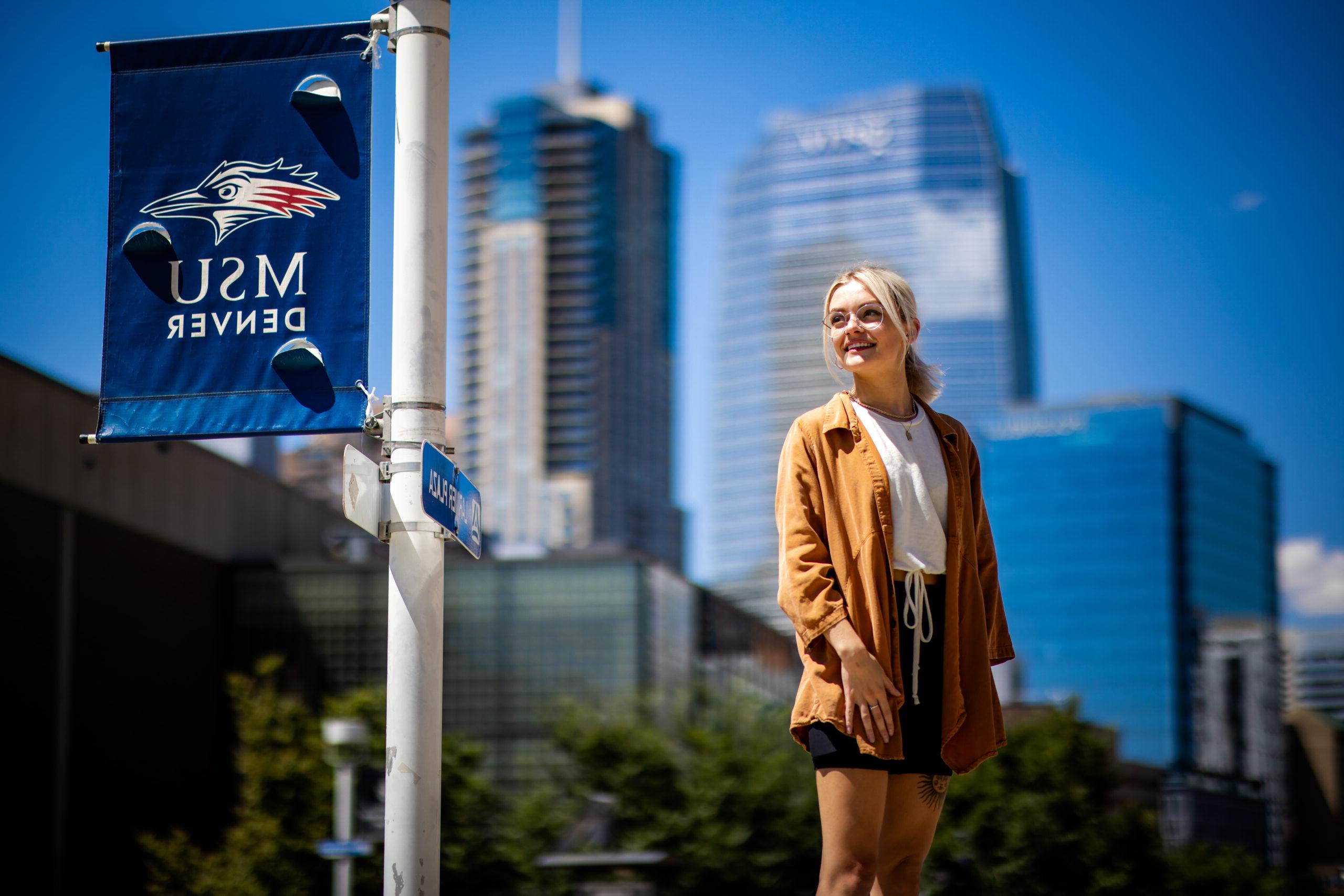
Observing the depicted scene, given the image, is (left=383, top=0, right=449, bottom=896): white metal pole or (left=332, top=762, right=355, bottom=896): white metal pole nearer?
(left=383, top=0, right=449, bottom=896): white metal pole

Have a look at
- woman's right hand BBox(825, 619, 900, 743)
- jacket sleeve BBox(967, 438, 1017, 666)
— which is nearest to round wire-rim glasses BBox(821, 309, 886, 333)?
jacket sleeve BBox(967, 438, 1017, 666)

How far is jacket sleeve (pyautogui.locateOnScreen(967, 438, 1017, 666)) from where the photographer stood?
15.8ft

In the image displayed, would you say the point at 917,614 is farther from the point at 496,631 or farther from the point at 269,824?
the point at 496,631

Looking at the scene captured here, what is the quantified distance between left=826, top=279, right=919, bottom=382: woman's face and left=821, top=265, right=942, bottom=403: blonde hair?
24 mm

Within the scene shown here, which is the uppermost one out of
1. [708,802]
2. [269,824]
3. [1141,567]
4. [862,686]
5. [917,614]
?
[1141,567]

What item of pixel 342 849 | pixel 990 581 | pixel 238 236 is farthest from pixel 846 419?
pixel 342 849

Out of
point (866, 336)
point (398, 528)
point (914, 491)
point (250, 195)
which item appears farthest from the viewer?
point (250, 195)

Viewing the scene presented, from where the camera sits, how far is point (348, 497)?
516 centimetres

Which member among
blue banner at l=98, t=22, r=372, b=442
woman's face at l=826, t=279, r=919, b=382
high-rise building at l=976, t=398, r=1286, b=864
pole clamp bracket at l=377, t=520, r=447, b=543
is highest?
high-rise building at l=976, t=398, r=1286, b=864

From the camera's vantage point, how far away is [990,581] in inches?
189

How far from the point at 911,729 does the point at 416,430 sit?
193 centimetres

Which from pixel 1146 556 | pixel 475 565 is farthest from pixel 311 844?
pixel 1146 556

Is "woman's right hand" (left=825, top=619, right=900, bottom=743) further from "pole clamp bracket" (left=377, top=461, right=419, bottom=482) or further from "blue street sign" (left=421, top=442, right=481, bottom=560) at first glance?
"pole clamp bracket" (left=377, top=461, right=419, bottom=482)

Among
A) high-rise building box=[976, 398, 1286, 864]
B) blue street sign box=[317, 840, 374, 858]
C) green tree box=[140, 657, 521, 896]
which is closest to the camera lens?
blue street sign box=[317, 840, 374, 858]
